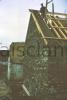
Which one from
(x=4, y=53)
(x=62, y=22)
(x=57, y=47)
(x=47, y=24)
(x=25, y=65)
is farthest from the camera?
(x=4, y=53)

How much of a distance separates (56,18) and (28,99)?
472cm

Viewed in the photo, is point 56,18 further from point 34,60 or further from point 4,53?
point 4,53

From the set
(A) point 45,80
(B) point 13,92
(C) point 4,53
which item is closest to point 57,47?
(A) point 45,80

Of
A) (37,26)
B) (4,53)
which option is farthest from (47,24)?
(4,53)

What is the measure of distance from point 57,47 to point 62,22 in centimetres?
256

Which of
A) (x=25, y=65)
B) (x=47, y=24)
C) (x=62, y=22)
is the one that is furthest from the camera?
(x=25, y=65)

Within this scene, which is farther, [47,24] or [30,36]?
[30,36]

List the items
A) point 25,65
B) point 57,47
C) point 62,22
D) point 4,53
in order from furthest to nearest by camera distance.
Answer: point 4,53
point 25,65
point 62,22
point 57,47

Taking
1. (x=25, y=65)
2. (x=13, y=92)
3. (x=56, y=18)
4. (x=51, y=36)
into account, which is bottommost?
(x=13, y=92)

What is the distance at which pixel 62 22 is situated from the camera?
55.5ft

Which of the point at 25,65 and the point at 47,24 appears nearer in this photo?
the point at 47,24

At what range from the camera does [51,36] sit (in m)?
15.0

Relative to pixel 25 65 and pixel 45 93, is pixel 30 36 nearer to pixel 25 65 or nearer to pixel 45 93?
pixel 25 65

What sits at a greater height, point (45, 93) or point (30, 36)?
point (30, 36)
